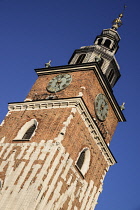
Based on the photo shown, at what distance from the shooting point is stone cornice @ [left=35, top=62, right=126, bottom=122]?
26656mm

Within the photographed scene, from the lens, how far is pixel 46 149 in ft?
72.6

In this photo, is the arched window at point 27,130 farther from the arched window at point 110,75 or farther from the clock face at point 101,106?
the arched window at point 110,75

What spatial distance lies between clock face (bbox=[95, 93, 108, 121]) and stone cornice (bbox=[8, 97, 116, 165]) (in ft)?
4.14

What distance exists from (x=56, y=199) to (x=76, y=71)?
954cm

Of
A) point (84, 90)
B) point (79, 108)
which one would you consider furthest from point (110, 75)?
point (79, 108)

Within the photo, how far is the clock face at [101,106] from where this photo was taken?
2607 cm

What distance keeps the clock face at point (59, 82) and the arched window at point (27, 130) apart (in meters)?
2.91

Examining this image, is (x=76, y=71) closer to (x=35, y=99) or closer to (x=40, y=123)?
(x=35, y=99)

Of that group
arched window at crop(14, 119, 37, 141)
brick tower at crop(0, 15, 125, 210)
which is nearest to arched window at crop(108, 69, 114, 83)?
brick tower at crop(0, 15, 125, 210)

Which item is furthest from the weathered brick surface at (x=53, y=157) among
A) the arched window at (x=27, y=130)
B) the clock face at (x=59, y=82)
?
the clock face at (x=59, y=82)

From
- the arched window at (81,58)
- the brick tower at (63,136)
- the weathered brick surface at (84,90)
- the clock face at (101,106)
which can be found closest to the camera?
the brick tower at (63,136)

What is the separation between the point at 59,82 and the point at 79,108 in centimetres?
340

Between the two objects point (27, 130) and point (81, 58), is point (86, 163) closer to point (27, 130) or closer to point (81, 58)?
point (27, 130)

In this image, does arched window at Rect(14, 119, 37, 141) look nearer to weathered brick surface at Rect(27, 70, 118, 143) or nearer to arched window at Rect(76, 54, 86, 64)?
weathered brick surface at Rect(27, 70, 118, 143)
